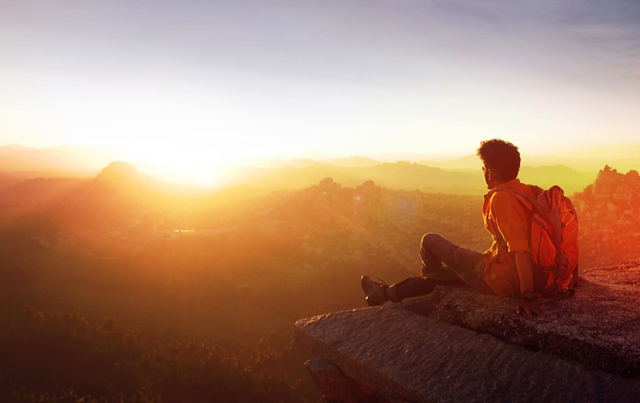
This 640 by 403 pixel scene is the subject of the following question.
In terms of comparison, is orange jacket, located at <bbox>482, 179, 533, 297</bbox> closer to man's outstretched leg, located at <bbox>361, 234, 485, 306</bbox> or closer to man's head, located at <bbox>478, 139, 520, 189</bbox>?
man's head, located at <bbox>478, 139, 520, 189</bbox>

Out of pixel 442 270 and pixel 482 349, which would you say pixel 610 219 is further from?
pixel 482 349

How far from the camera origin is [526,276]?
3.27 meters

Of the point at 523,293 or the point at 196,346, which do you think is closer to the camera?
the point at 523,293

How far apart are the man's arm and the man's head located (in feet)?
2.54

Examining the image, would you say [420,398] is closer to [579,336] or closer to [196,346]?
[579,336]

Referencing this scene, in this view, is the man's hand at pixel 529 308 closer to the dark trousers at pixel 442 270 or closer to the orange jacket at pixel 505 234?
the orange jacket at pixel 505 234

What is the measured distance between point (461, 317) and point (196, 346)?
25.8 ft

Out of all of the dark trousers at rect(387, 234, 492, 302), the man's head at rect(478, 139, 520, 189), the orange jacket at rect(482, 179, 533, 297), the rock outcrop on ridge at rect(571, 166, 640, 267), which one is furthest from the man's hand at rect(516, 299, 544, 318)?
A: the rock outcrop on ridge at rect(571, 166, 640, 267)

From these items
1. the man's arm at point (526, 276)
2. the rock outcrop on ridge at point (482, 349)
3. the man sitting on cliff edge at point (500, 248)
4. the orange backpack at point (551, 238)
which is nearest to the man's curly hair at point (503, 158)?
the man sitting on cliff edge at point (500, 248)

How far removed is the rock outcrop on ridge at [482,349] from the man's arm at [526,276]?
10cm

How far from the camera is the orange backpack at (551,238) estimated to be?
3.34m

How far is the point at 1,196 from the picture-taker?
96.6 ft

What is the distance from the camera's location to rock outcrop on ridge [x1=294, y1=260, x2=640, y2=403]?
9.30ft

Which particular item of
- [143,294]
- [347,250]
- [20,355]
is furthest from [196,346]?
[347,250]
